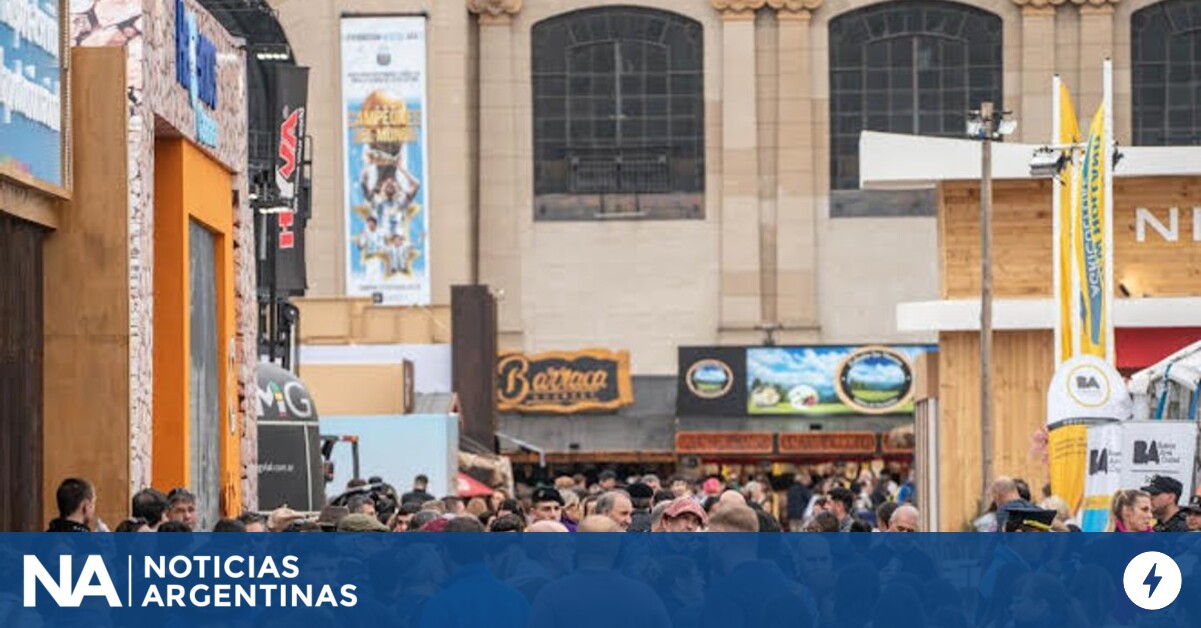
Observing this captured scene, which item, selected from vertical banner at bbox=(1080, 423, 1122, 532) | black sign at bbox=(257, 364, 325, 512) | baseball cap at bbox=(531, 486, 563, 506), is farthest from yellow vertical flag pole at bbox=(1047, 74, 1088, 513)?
black sign at bbox=(257, 364, 325, 512)

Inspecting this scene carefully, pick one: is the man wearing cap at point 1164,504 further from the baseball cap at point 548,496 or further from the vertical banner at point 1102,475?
the vertical banner at point 1102,475

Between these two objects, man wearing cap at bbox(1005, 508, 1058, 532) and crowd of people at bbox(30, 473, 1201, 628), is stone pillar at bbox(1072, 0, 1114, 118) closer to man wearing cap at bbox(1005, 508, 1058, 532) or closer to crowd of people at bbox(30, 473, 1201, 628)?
man wearing cap at bbox(1005, 508, 1058, 532)

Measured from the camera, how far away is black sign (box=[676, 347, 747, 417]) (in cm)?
6700

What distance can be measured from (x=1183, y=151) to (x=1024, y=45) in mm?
32938

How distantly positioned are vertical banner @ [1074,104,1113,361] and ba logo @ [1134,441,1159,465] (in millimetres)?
5448

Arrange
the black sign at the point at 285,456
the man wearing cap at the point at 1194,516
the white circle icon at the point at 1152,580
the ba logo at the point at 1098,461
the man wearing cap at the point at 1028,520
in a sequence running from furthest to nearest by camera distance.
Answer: the black sign at the point at 285,456
the ba logo at the point at 1098,461
the man wearing cap at the point at 1194,516
the man wearing cap at the point at 1028,520
the white circle icon at the point at 1152,580

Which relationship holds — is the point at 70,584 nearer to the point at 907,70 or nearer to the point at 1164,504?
the point at 1164,504

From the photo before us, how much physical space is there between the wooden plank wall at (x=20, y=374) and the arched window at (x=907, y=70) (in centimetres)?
5443

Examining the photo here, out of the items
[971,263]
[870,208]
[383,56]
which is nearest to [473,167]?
[383,56]

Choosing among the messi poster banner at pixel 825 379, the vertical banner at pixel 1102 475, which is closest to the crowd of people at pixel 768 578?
the vertical banner at pixel 1102 475

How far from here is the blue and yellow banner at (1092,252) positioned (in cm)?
3044

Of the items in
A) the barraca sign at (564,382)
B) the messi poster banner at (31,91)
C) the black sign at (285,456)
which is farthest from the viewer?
the barraca sign at (564,382)

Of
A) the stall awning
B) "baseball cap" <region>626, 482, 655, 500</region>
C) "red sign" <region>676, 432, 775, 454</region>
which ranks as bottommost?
"red sign" <region>676, 432, 775, 454</region>

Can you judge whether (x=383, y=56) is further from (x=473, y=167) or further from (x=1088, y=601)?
(x=1088, y=601)
